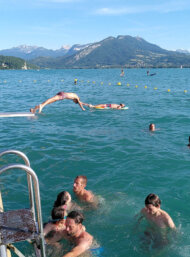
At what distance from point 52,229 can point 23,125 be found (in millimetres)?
11375

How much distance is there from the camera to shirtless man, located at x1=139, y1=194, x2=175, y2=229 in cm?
581

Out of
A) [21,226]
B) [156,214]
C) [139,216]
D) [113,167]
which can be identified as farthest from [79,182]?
[21,226]

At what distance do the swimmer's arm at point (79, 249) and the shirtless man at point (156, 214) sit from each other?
1.66 metres

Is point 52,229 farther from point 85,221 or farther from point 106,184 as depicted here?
point 106,184

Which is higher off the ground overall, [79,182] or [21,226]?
[21,226]

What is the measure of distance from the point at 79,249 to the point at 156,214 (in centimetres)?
199

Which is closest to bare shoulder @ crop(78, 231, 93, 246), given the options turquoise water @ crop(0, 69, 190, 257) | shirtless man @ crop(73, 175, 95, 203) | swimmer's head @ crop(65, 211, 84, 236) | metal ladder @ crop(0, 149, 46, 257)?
swimmer's head @ crop(65, 211, 84, 236)

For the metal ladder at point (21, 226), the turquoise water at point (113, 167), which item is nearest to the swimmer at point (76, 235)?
the turquoise water at point (113, 167)

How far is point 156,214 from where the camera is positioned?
5.98 meters

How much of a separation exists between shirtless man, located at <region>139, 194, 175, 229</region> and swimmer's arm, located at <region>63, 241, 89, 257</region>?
166 centimetres

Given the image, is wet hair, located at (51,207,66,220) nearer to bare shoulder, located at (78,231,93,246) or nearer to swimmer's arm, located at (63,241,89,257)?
bare shoulder, located at (78,231,93,246)

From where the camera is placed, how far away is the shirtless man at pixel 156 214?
5.81m

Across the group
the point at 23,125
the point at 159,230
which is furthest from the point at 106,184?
the point at 23,125

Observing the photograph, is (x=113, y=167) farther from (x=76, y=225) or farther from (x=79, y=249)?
(x=79, y=249)
